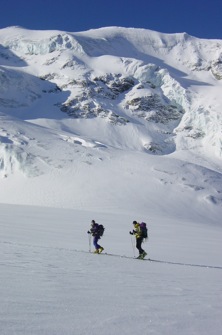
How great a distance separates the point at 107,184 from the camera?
67750 mm

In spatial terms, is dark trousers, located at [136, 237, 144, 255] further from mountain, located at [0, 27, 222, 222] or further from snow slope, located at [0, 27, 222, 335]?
mountain, located at [0, 27, 222, 222]

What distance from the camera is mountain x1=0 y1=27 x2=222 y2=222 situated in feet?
216

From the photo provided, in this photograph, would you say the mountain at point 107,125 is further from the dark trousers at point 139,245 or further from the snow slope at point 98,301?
the snow slope at point 98,301

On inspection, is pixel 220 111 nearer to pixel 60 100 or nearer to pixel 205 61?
pixel 60 100

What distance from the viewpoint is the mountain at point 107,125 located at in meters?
65.8

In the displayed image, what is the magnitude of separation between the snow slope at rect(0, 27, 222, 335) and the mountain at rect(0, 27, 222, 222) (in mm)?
389

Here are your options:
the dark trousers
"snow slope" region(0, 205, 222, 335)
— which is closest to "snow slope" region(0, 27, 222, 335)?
"snow slope" region(0, 205, 222, 335)

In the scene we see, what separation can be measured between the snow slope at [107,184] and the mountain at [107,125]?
39 centimetres

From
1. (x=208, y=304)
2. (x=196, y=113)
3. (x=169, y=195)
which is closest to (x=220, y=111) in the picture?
(x=196, y=113)

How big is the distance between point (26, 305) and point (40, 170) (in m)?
67.9

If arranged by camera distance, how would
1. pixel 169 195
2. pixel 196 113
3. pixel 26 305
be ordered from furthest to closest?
pixel 196 113
pixel 169 195
pixel 26 305

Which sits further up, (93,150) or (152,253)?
(93,150)

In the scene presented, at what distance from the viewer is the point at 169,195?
64750mm

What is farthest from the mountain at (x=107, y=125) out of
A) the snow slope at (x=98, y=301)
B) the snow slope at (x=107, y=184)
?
the snow slope at (x=98, y=301)
